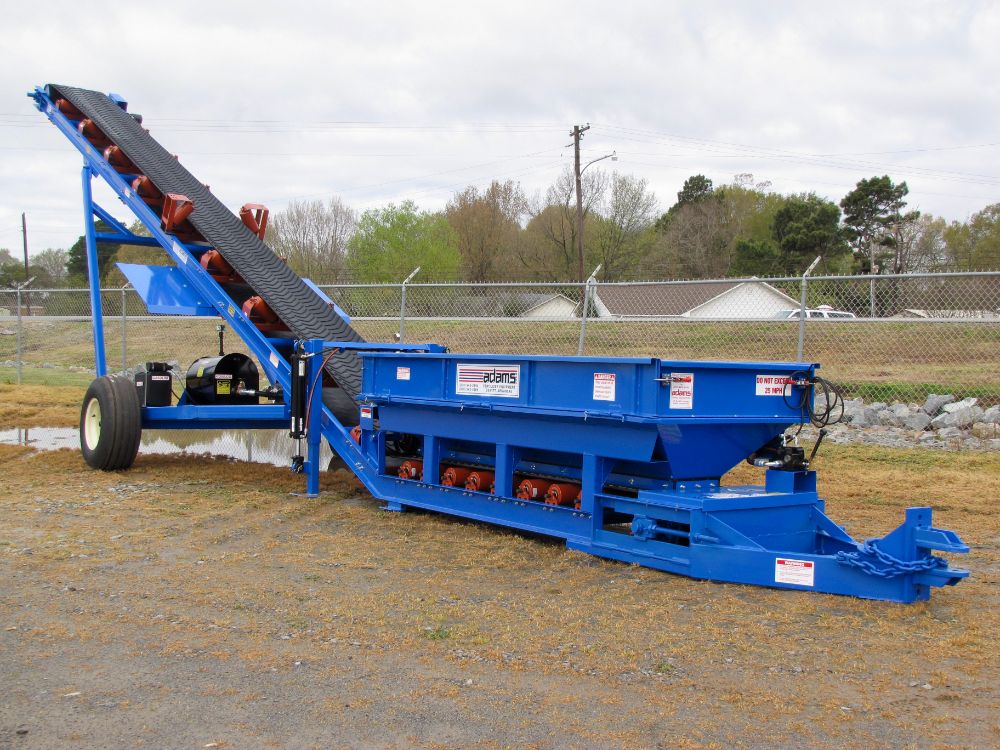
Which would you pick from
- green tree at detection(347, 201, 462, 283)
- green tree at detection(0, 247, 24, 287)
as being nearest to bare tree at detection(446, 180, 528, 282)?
green tree at detection(347, 201, 462, 283)

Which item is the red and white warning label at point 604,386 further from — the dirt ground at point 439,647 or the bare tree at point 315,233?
the bare tree at point 315,233

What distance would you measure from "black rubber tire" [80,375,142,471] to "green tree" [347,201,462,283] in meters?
39.1

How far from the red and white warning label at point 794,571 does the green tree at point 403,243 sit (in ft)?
143

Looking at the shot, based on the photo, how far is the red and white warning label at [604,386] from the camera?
20.7 ft

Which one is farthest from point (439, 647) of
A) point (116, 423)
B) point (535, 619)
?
point (116, 423)

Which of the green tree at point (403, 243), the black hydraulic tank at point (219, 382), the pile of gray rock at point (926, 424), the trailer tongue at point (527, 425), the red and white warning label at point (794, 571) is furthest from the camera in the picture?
the green tree at point (403, 243)

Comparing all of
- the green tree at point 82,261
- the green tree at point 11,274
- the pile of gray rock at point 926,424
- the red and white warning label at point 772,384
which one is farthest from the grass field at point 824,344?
the green tree at point 11,274

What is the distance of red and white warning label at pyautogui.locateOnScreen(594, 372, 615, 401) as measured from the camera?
6.30 meters

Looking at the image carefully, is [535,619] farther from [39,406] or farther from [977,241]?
[977,241]

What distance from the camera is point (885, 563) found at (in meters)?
5.24

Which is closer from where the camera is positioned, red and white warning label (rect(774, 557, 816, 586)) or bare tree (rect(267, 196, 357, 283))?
red and white warning label (rect(774, 557, 816, 586))

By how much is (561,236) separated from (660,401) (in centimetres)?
4736

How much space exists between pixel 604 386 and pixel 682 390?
53cm

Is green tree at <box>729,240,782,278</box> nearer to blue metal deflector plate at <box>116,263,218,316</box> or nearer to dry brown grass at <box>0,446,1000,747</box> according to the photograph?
blue metal deflector plate at <box>116,263,218,316</box>
